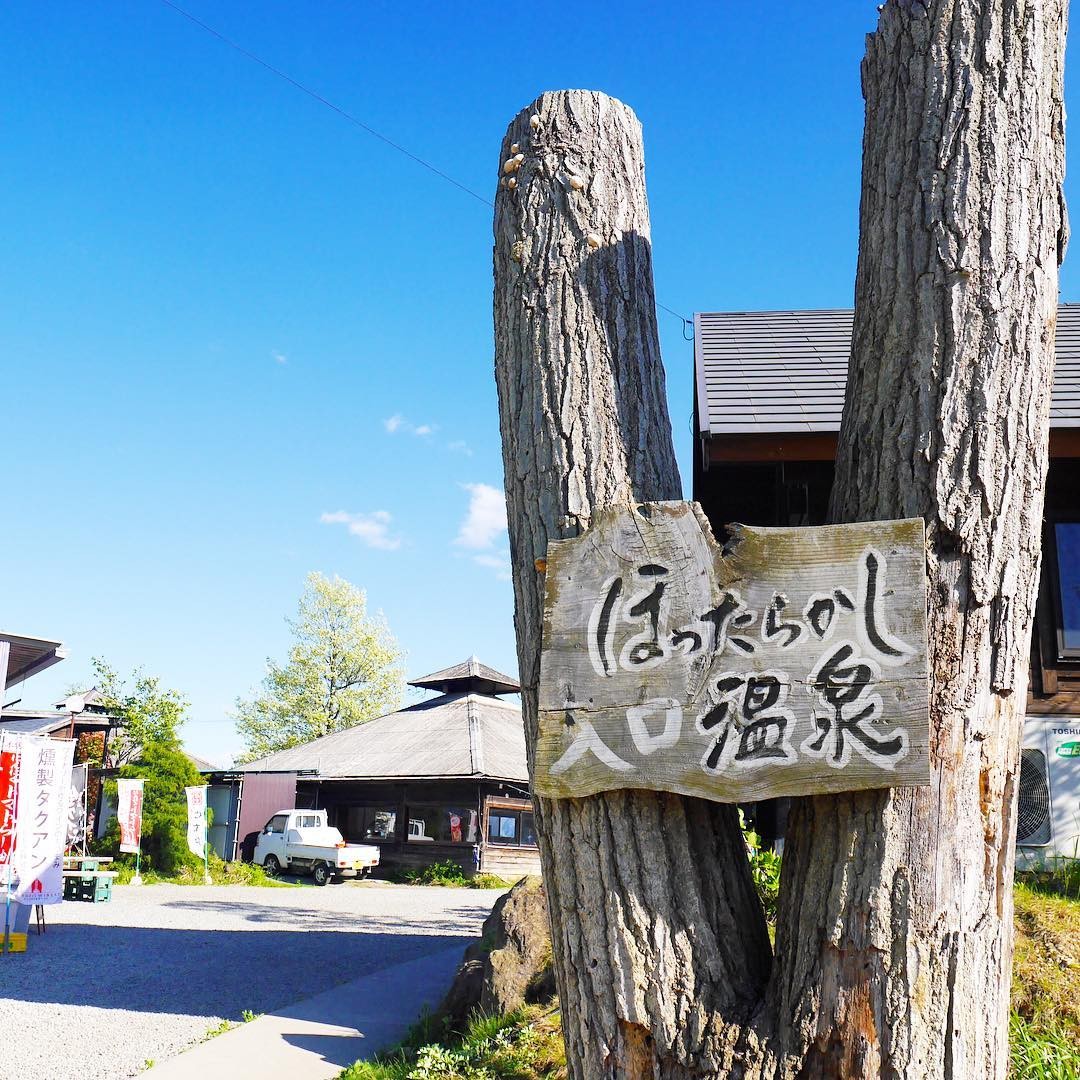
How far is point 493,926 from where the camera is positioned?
7402mm

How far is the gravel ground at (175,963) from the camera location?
764cm

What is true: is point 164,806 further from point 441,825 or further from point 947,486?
point 947,486

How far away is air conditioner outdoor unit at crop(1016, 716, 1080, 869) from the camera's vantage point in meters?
7.85

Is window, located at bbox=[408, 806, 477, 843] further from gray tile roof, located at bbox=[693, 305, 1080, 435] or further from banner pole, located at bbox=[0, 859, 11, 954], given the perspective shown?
gray tile roof, located at bbox=[693, 305, 1080, 435]

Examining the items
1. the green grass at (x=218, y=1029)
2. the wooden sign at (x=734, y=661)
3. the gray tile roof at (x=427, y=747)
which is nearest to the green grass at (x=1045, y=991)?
the wooden sign at (x=734, y=661)

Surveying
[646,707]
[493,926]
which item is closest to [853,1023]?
[646,707]

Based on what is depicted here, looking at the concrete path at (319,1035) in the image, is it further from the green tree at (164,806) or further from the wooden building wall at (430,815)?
the green tree at (164,806)

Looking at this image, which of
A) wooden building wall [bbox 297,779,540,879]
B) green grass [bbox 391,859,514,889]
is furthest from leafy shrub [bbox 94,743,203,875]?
green grass [bbox 391,859,514,889]

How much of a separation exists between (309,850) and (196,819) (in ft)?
9.28

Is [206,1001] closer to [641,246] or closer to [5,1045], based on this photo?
[5,1045]

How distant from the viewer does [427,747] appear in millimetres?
25312

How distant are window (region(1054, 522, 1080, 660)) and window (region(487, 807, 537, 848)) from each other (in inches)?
674

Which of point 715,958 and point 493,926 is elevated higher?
point 715,958

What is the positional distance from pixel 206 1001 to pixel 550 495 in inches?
347
